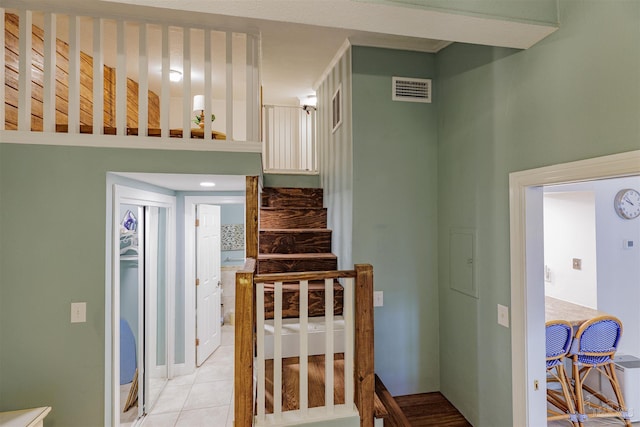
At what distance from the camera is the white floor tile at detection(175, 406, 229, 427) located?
2898mm

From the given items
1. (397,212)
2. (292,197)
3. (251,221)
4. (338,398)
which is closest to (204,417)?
(338,398)

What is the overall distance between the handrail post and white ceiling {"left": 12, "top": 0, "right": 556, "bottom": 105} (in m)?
1.21

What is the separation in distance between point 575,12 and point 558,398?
11.0 ft

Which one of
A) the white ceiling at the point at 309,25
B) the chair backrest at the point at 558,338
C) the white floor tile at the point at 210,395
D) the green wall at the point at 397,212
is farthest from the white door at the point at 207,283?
the chair backrest at the point at 558,338

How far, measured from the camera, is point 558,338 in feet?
8.70

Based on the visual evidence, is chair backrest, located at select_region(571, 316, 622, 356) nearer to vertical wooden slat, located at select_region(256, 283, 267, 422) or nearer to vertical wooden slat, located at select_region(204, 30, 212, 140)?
vertical wooden slat, located at select_region(256, 283, 267, 422)

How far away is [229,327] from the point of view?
557 centimetres

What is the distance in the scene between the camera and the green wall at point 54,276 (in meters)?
1.99

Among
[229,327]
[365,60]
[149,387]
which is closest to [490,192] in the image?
[365,60]

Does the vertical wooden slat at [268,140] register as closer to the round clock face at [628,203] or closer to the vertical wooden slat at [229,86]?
the vertical wooden slat at [229,86]

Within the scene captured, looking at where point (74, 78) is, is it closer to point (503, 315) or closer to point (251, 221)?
point (251, 221)

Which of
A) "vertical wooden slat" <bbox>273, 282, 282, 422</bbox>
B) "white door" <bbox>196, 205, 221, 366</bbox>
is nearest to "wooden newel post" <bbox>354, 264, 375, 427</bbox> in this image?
"vertical wooden slat" <bbox>273, 282, 282, 422</bbox>

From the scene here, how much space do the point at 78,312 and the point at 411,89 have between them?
2.97 m

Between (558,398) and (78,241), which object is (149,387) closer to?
(78,241)
